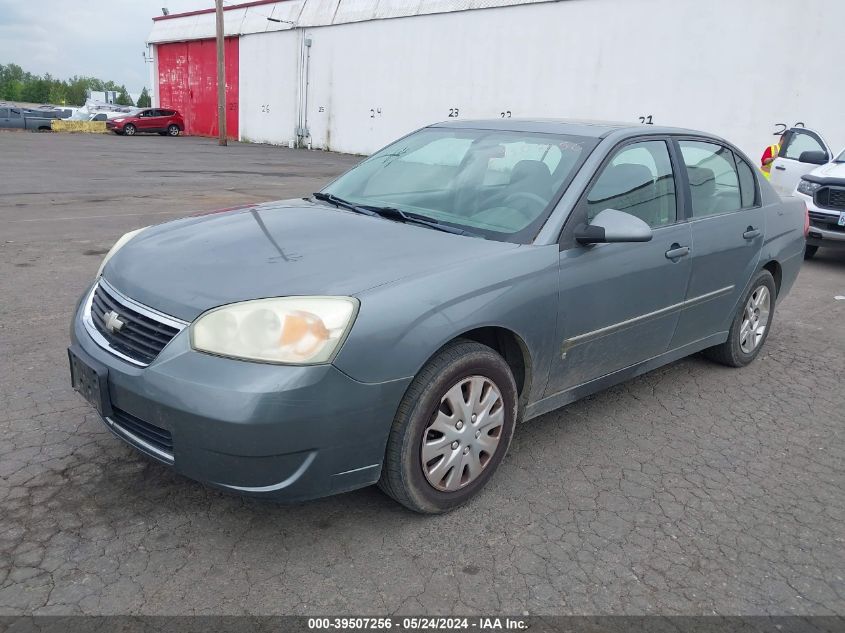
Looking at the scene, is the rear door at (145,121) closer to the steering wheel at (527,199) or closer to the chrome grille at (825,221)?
the chrome grille at (825,221)

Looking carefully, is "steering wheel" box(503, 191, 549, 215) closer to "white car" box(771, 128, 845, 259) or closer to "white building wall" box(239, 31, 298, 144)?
"white car" box(771, 128, 845, 259)

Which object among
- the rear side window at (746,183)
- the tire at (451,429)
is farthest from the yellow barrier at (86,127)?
the tire at (451,429)

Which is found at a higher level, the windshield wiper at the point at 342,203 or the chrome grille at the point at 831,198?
the windshield wiper at the point at 342,203

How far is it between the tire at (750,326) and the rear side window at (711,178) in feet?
2.10

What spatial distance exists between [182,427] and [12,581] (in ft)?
2.47

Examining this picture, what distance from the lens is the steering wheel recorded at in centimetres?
341

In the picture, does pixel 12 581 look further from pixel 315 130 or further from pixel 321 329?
pixel 315 130

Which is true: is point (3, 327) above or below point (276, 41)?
below

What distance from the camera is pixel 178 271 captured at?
2.91 m

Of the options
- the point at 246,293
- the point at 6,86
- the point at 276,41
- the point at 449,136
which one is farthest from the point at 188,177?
the point at 6,86

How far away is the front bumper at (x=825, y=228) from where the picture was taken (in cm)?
898

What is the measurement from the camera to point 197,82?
1550 inches

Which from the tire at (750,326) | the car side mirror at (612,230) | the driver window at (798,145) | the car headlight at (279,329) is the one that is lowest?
the tire at (750,326)

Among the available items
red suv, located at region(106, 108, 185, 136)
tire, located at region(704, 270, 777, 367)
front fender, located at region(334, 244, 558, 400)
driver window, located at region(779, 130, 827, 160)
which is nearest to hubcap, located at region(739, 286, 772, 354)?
tire, located at region(704, 270, 777, 367)
